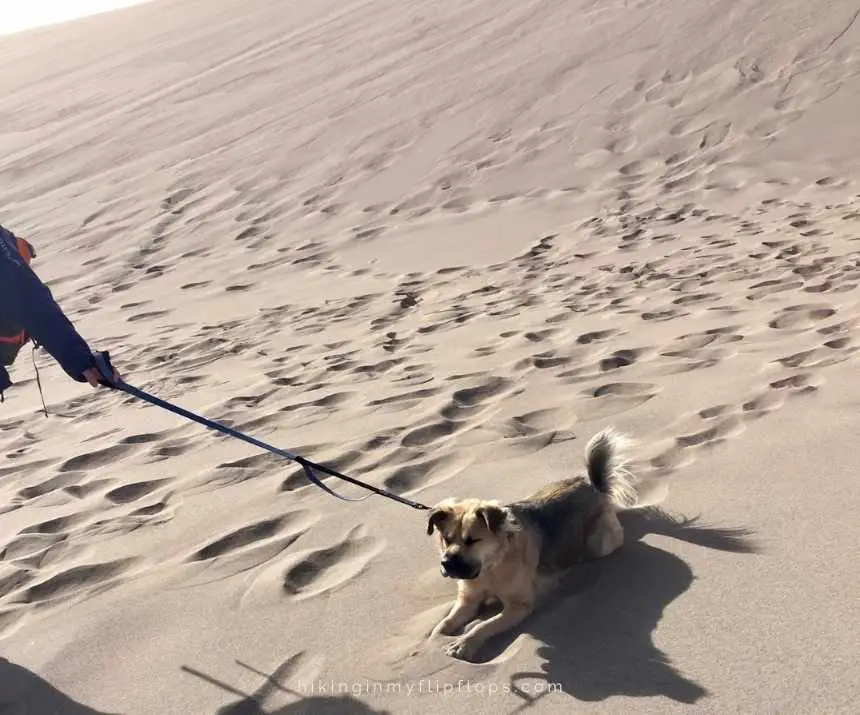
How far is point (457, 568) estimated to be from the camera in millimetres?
3727

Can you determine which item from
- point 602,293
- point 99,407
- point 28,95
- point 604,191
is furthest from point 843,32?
point 28,95

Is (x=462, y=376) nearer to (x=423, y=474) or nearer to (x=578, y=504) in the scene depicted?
(x=423, y=474)

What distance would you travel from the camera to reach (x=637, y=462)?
4824 mm

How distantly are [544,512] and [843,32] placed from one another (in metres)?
10.8

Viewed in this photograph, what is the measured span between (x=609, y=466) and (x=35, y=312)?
7.25 feet

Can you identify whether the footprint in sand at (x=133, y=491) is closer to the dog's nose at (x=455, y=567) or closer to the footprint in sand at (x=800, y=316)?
the dog's nose at (x=455, y=567)

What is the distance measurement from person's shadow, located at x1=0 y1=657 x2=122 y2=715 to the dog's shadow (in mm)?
1342

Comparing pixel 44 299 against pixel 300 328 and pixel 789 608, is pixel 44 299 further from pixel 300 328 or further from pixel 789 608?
pixel 300 328

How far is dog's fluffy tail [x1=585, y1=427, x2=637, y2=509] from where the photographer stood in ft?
14.2

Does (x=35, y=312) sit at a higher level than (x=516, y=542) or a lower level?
higher

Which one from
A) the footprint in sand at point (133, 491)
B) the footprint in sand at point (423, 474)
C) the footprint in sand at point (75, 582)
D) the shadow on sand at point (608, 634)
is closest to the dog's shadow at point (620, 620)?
the shadow on sand at point (608, 634)

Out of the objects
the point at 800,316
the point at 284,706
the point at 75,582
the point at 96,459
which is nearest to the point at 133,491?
the point at 96,459

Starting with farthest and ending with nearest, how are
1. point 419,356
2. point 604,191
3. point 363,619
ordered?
point 604,191, point 419,356, point 363,619

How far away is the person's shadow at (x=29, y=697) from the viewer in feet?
11.9
